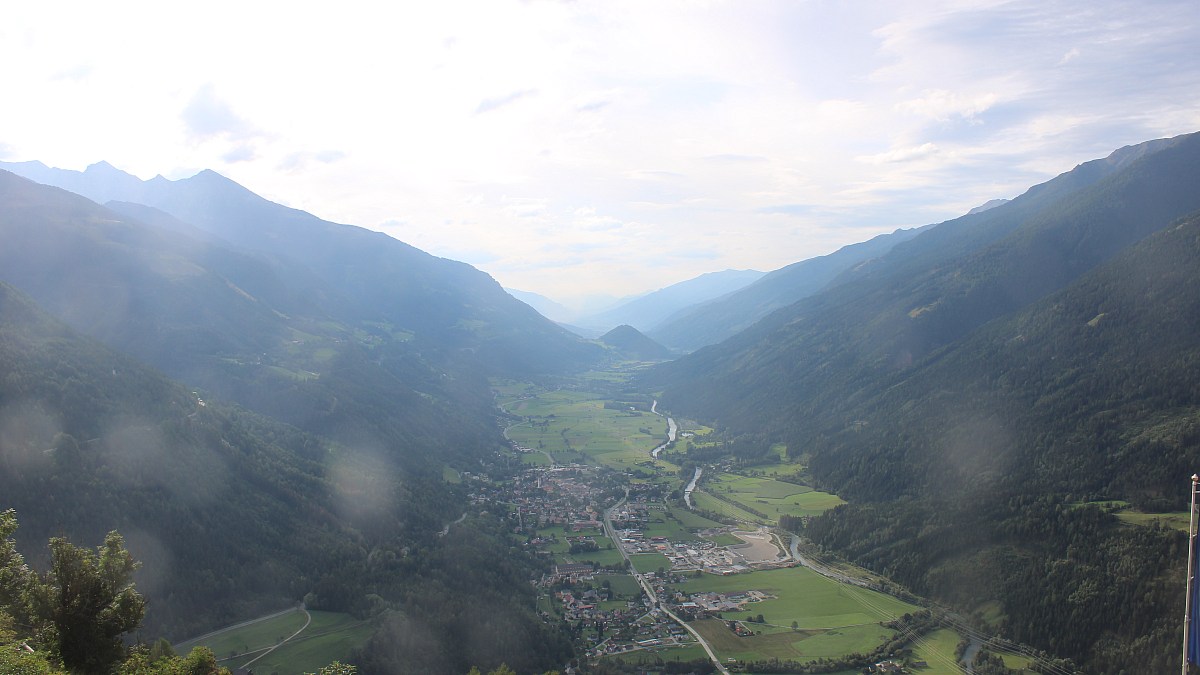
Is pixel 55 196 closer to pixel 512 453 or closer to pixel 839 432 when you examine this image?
pixel 512 453

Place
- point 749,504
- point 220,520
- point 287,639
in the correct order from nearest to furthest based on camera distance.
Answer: point 287,639 → point 220,520 → point 749,504

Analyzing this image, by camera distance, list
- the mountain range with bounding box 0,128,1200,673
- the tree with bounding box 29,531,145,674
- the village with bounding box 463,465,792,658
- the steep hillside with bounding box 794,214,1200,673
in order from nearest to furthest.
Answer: the tree with bounding box 29,531,145,674 < the steep hillside with bounding box 794,214,1200,673 < the mountain range with bounding box 0,128,1200,673 < the village with bounding box 463,465,792,658

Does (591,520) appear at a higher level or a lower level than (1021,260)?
lower

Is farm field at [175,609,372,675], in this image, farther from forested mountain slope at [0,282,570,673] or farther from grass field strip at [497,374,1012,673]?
grass field strip at [497,374,1012,673]

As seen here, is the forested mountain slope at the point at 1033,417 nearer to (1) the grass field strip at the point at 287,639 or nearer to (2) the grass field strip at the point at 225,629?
(1) the grass field strip at the point at 287,639

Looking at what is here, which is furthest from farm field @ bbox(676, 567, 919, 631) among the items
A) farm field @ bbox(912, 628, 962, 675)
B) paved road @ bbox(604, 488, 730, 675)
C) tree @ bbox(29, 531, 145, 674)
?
tree @ bbox(29, 531, 145, 674)

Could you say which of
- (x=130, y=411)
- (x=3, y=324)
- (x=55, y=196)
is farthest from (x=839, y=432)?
(x=55, y=196)

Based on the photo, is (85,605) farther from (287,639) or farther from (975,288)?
(975,288)

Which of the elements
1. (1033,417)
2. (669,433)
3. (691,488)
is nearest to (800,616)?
(691,488)
